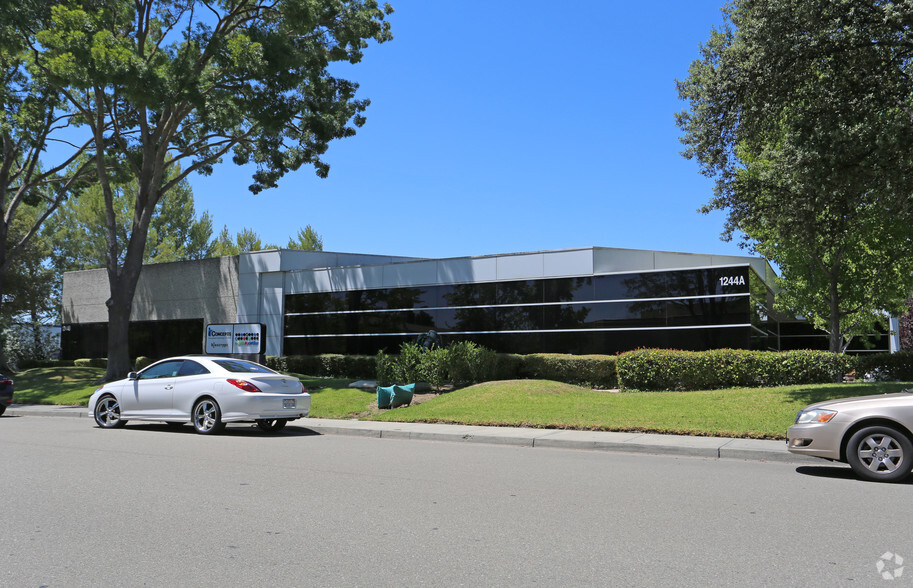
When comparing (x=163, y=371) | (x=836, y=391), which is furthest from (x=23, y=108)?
(x=836, y=391)

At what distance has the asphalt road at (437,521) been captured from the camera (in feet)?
14.1

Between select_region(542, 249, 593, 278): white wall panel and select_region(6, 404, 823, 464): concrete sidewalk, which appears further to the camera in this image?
select_region(542, 249, 593, 278): white wall panel

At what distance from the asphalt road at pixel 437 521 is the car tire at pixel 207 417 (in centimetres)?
261

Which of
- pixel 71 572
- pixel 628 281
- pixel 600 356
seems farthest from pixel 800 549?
pixel 628 281

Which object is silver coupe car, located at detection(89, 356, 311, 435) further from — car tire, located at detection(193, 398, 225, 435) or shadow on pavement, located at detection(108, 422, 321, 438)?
shadow on pavement, located at detection(108, 422, 321, 438)

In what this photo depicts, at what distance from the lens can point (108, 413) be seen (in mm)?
13492

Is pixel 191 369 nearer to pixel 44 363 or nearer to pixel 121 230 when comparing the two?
pixel 44 363

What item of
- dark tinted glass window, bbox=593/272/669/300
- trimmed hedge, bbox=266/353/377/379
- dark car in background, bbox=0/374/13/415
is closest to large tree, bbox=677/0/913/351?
dark tinted glass window, bbox=593/272/669/300

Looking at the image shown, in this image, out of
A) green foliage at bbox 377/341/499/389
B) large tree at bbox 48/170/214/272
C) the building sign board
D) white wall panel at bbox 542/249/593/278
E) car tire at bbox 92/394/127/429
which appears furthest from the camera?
large tree at bbox 48/170/214/272

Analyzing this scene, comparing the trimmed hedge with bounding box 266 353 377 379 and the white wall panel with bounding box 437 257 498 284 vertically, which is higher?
the white wall panel with bounding box 437 257 498 284

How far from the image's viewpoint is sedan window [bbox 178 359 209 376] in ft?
41.4

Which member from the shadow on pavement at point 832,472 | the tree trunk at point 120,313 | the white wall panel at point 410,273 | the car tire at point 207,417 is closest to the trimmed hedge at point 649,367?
the white wall panel at point 410,273

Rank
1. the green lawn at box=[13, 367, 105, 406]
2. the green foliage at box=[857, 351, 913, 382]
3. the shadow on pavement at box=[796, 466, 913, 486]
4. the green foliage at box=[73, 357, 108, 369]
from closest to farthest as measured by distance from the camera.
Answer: the shadow on pavement at box=[796, 466, 913, 486] → the green foliage at box=[857, 351, 913, 382] → the green lawn at box=[13, 367, 105, 406] → the green foliage at box=[73, 357, 108, 369]

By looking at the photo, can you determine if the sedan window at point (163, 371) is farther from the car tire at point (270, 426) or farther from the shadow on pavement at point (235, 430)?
the car tire at point (270, 426)
